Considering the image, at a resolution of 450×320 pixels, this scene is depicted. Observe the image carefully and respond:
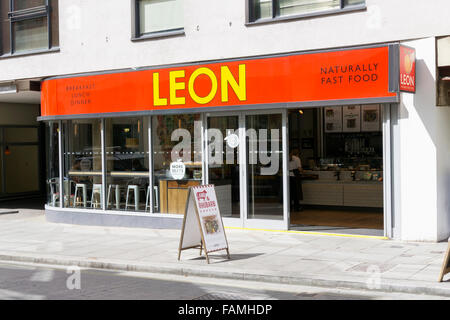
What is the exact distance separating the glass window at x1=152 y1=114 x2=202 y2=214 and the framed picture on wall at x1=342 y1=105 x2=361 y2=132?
5961mm

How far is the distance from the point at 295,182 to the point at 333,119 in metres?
3.12

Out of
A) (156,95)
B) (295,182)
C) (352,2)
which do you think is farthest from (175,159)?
(352,2)

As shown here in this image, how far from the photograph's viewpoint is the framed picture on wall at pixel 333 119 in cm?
1859

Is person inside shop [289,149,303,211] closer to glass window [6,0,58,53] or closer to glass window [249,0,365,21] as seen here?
glass window [249,0,365,21]

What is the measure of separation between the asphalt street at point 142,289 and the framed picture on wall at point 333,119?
10.3 metres

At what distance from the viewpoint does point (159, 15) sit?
48.1ft

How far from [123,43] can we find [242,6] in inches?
130

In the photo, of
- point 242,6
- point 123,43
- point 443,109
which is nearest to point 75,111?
point 123,43

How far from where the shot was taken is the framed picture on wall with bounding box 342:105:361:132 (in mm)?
18094

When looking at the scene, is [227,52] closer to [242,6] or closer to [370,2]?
[242,6]

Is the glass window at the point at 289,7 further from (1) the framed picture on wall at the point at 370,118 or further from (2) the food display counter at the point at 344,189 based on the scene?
(1) the framed picture on wall at the point at 370,118

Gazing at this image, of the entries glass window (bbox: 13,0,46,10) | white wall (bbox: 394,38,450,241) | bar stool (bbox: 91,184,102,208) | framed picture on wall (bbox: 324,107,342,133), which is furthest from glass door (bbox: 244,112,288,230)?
glass window (bbox: 13,0,46,10)

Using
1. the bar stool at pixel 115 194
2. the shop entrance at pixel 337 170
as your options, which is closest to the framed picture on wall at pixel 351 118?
the shop entrance at pixel 337 170

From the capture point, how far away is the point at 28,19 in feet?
55.2
